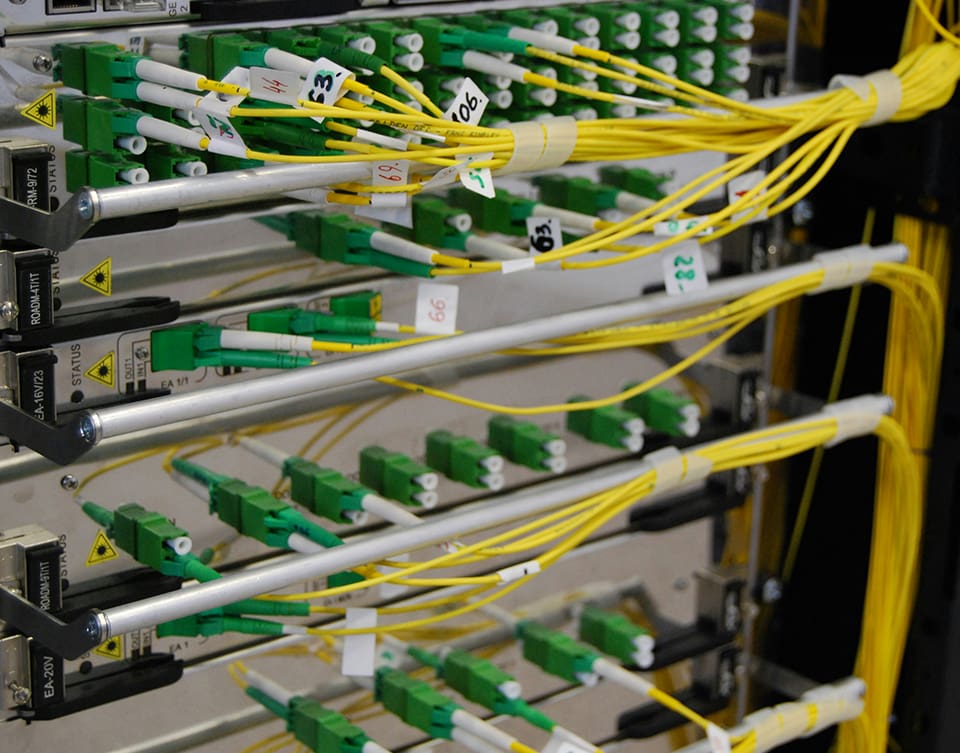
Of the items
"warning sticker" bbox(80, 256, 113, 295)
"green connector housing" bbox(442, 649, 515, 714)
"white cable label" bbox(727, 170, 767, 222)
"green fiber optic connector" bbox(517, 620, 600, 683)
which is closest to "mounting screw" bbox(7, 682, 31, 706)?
"warning sticker" bbox(80, 256, 113, 295)

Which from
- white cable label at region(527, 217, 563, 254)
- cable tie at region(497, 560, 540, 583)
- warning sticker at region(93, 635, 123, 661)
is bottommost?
warning sticker at region(93, 635, 123, 661)

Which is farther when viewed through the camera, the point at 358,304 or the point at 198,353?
the point at 358,304

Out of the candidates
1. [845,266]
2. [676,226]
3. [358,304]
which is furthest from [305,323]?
[845,266]

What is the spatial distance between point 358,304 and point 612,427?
1.21 feet

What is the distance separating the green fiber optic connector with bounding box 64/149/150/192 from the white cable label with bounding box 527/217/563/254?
1.32ft

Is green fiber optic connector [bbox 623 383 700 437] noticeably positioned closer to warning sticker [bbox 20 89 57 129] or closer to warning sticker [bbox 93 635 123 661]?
warning sticker [bbox 93 635 123 661]

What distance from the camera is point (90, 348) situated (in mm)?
1377

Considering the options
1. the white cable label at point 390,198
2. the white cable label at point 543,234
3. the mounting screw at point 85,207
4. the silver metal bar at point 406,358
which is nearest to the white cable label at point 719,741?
the silver metal bar at point 406,358

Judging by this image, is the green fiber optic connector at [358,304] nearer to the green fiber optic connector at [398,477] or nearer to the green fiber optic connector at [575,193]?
the green fiber optic connector at [398,477]

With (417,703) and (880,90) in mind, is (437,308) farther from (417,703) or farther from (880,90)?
(880,90)

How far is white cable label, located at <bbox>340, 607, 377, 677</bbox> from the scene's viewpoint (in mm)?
1494

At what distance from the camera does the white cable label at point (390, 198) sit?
1.34 metres

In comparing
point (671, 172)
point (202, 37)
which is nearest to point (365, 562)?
point (202, 37)

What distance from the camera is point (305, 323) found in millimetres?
1466
